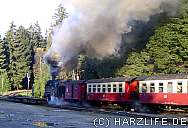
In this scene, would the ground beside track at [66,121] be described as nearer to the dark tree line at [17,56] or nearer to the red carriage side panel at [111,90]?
the red carriage side panel at [111,90]

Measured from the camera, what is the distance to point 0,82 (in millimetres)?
95875

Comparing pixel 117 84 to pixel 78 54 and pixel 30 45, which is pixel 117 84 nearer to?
pixel 78 54

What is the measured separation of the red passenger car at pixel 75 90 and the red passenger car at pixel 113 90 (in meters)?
1.04

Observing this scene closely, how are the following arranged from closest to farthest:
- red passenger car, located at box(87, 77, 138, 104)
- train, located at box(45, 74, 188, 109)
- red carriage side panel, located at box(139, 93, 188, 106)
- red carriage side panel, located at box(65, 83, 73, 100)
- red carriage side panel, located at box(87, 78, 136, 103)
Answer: red carriage side panel, located at box(139, 93, 188, 106) < train, located at box(45, 74, 188, 109) < red passenger car, located at box(87, 77, 138, 104) < red carriage side panel, located at box(87, 78, 136, 103) < red carriage side panel, located at box(65, 83, 73, 100)

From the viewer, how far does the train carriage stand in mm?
28547

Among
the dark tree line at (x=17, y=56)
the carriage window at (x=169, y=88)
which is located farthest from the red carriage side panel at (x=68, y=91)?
the dark tree line at (x=17, y=56)

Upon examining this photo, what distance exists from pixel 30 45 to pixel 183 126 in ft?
327

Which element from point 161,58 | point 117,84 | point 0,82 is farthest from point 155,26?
point 0,82

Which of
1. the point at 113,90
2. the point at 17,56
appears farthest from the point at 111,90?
the point at 17,56

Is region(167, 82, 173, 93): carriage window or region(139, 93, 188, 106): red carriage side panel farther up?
region(167, 82, 173, 93): carriage window

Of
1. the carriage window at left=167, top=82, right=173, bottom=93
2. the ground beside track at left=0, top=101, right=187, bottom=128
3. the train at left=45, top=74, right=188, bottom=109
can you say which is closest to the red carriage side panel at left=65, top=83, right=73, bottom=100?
the train at left=45, top=74, right=188, bottom=109

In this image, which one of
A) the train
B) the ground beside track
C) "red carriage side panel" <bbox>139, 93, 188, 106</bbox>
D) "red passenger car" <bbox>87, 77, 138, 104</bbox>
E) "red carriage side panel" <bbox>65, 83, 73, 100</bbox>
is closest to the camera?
the ground beside track

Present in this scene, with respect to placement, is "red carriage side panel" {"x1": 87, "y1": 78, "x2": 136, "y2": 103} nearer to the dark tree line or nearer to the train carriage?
the train carriage

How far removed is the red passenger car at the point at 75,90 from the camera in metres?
40.8
